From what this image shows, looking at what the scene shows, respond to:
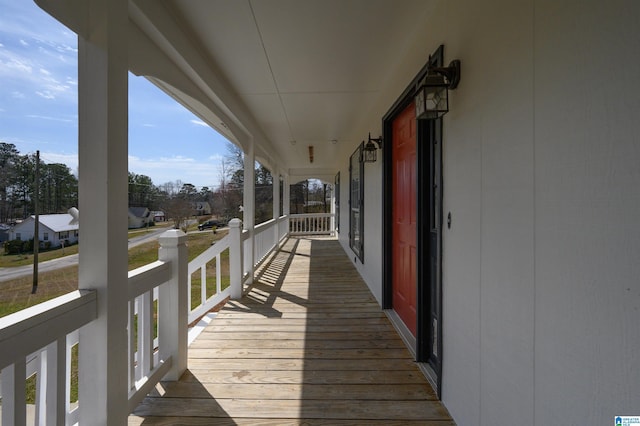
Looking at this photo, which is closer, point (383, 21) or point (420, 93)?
point (420, 93)

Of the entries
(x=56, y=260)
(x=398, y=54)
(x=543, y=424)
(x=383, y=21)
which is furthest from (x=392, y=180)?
(x=56, y=260)

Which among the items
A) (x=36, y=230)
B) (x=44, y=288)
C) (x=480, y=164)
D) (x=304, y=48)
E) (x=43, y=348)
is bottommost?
(x=43, y=348)

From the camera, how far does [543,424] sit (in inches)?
A: 38.4

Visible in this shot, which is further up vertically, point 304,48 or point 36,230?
point 304,48

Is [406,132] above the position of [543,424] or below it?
above

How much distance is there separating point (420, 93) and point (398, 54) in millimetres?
1065

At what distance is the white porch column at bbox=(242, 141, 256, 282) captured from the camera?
4.34m

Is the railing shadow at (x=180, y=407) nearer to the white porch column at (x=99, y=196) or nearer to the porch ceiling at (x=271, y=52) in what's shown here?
the white porch column at (x=99, y=196)

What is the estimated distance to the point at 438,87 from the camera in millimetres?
1597

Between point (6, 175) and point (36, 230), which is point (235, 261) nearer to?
point (36, 230)

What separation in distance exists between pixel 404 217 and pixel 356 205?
2.83 metres

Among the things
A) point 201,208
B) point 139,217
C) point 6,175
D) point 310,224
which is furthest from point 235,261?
point 310,224

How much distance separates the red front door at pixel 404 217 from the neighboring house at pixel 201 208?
6.75 ft

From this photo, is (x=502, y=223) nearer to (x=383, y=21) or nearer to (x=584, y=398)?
(x=584, y=398)
